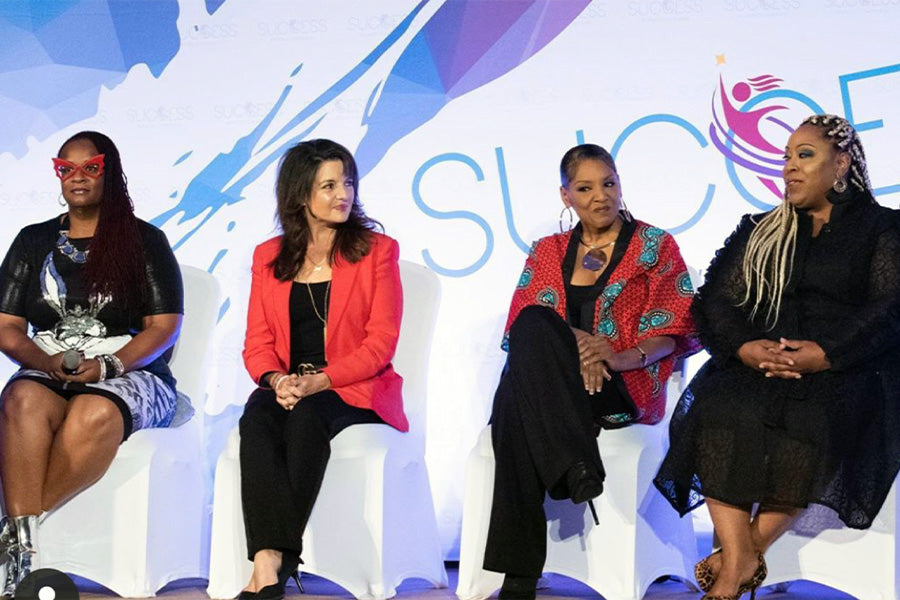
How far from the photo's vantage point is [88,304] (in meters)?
4.41

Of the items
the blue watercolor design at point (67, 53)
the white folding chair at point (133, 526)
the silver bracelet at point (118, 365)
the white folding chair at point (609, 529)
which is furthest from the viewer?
the blue watercolor design at point (67, 53)

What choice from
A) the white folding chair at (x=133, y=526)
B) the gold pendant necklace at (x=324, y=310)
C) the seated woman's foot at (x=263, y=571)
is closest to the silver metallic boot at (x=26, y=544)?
the white folding chair at (x=133, y=526)

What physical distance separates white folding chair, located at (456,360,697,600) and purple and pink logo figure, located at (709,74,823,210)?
1286 millimetres

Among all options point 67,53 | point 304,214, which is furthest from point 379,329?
point 67,53

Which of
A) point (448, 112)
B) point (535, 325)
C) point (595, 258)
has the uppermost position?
point (448, 112)

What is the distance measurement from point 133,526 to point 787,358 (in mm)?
1982

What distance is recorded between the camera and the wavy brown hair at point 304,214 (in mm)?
4363

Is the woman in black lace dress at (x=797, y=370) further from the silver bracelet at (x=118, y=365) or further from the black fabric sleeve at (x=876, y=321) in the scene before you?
the silver bracelet at (x=118, y=365)

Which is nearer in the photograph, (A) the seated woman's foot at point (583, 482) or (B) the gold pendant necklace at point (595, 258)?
(A) the seated woman's foot at point (583, 482)

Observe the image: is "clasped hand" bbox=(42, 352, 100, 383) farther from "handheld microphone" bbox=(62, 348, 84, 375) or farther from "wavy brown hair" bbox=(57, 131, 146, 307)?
"wavy brown hair" bbox=(57, 131, 146, 307)

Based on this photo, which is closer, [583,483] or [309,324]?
[583,483]

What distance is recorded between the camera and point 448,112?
5.18m

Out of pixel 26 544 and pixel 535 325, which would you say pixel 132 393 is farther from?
pixel 535 325

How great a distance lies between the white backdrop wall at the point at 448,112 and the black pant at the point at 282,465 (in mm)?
1135
